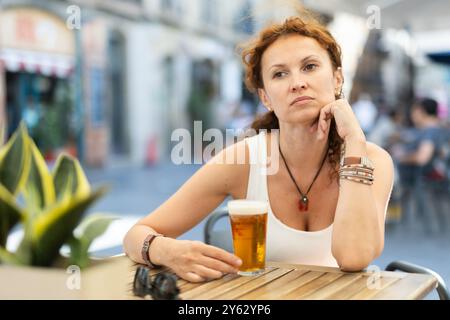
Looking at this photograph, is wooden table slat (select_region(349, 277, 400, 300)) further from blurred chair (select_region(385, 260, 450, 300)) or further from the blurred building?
the blurred building

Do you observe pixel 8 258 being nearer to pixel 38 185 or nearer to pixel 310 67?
pixel 38 185

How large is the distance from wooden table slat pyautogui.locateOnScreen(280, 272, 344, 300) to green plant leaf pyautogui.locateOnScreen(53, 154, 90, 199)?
0.42 m

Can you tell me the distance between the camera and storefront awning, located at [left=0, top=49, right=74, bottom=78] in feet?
31.6

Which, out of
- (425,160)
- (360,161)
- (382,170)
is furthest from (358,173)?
(425,160)

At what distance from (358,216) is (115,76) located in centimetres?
1242

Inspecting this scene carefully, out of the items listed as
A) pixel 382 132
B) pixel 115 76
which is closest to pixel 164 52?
pixel 115 76

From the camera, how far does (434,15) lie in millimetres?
4945

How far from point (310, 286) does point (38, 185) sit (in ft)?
1.83

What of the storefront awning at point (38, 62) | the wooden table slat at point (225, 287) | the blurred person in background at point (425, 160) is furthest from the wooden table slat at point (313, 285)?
the storefront awning at point (38, 62)

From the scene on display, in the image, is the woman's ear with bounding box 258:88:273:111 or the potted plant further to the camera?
the woman's ear with bounding box 258:88:273:111

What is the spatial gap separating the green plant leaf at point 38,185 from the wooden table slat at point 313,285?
46 centimetres

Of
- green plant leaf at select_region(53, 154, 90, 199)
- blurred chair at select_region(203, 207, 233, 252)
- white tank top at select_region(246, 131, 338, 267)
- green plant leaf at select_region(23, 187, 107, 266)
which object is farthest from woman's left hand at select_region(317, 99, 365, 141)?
green plant leaf at select_region(23, 187, 107, 266)

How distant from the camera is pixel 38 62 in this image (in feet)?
33.2
